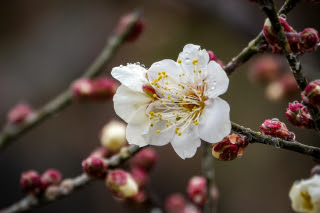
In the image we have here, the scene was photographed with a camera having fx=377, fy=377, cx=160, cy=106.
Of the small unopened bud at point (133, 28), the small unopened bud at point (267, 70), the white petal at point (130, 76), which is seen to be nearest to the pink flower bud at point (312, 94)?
the white petal at point (130, 76)

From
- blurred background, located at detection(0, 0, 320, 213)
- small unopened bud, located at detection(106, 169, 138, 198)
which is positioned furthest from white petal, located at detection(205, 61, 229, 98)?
blurred background, located at detection(0, 0, 320, 213)

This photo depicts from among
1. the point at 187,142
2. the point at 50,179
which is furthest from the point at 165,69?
the point at 50,179

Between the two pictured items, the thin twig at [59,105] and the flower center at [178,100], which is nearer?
the flower center at [178,100]

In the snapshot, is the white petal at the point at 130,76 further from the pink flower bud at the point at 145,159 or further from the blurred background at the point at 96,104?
the blurred background at the point at 96,104

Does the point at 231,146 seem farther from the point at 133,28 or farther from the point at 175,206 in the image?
the point at 175,206

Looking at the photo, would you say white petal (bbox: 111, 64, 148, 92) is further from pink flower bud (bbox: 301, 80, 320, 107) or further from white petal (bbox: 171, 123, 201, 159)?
pink flower bud (bbox: 301, 80, 320, 107)

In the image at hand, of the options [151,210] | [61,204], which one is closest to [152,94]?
[151,210]

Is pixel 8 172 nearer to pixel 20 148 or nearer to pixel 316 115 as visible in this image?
pixel 20 148
